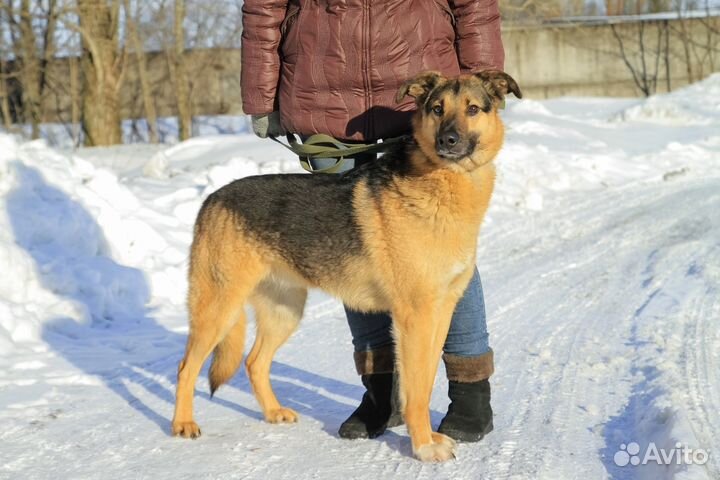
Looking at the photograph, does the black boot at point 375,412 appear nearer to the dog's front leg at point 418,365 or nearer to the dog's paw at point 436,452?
the dog's front leg at point 418,365

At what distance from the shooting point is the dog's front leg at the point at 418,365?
387cm

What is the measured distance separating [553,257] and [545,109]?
12295 mm

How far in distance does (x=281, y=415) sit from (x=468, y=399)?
981mm

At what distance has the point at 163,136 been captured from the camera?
2439 cm

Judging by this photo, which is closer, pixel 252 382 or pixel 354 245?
pixel 354 245

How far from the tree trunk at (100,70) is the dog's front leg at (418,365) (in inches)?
600

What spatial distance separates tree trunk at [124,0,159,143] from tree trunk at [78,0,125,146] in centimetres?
159

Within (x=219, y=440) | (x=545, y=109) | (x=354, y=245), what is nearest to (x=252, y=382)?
(x=219, y=440)

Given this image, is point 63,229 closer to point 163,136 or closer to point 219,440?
point 219,440

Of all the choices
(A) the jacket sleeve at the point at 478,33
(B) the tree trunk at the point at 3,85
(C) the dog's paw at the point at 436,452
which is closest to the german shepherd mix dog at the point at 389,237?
(C) the dog's paw at the point at 436,452

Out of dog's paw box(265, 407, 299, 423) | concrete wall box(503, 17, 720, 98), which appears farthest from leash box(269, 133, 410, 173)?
concrete wall box(503, 17, 720, 98)

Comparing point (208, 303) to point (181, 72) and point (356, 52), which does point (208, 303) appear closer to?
point (356, 52)

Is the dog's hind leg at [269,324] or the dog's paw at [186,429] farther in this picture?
the dog's hind leg at [269,324]

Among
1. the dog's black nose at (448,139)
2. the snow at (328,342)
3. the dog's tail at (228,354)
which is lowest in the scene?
the snow at (328,342)
